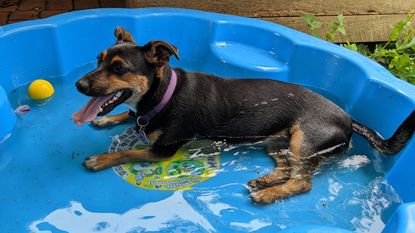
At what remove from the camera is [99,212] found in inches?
124

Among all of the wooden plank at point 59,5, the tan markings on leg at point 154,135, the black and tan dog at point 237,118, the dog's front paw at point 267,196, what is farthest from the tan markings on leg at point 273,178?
the wooden plank at point 59,5

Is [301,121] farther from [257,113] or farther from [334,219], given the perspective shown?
[334,219]

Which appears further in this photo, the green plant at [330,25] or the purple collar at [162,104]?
the green plant at [330,25]

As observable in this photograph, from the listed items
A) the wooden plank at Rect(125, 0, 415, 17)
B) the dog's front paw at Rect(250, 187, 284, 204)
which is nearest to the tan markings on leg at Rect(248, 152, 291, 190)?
the dog's front paw at Rect(250, 187, 284, 204)

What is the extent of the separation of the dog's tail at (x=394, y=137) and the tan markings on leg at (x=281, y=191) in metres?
0.61

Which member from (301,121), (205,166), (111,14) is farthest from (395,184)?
(111,14)

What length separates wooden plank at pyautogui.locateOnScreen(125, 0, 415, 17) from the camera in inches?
193

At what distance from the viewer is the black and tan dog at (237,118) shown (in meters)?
3.21

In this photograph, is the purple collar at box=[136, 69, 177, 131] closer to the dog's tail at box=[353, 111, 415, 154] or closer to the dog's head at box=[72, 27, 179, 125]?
the dog's head at box=[72, 27, 179, 125]

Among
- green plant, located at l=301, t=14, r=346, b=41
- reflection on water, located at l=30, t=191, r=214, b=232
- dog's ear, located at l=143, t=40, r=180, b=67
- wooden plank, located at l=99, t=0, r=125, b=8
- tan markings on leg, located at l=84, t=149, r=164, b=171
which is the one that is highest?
dog's ear, located at l=143, t=40, r=180, b=67

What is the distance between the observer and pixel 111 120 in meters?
3.87

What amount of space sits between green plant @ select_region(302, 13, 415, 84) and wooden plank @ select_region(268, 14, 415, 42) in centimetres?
8

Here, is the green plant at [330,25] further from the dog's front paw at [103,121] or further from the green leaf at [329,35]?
the dog's front paw at [103,121]

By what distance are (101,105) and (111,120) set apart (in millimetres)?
697
